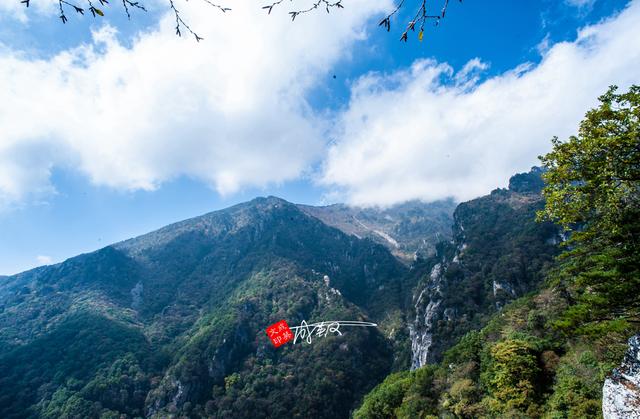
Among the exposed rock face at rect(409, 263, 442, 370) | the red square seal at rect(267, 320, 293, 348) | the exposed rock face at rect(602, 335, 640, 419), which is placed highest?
the red square seal at rect(267, 320, 293, 348)

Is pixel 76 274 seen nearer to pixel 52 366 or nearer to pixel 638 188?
pixel 52 366

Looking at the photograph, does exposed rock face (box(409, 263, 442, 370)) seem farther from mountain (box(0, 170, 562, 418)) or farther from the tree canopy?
the tree canopy

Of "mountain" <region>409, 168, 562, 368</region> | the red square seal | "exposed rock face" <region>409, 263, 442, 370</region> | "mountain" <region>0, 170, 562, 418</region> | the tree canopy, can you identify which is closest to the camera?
the tree canopy

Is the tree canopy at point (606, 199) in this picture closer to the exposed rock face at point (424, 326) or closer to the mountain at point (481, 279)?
the mountain at point (481, 279)

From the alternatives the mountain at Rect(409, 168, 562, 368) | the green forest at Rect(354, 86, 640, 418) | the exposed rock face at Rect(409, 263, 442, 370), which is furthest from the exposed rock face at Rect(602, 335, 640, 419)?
the exposed rock face at Rect(409, 263, 442, 370)

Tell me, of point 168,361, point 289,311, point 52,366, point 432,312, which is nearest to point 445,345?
point 432,312

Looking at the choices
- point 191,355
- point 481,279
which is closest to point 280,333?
point 481,279

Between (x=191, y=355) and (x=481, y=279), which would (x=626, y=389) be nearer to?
(x=481, y=279)

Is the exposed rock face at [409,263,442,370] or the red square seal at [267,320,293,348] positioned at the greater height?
the red square seal at [267,320,293,348]

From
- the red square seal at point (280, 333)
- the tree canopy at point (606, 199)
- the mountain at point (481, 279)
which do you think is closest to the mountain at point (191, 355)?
the mountain at point (481, 279)
